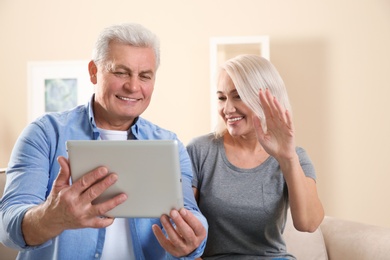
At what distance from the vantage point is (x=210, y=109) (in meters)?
4.09

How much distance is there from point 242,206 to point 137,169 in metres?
0.72

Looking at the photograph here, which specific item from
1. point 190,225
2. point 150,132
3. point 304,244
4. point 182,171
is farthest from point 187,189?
point 304,244

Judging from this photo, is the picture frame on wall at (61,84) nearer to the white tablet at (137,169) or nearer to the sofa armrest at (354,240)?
the sofa armrest at (354,240)

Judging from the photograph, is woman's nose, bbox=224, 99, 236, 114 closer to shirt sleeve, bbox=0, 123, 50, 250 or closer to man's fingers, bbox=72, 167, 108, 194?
shirt sleeve, bbox=0, 123, 50, 250

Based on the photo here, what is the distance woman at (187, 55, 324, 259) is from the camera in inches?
76.9

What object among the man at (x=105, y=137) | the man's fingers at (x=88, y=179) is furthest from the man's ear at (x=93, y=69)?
the man's fingers at (x=88, y=179)

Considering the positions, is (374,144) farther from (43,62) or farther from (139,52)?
(139,52)

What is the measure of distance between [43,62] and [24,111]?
15.4 inches

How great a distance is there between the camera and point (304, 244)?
2.27 meters

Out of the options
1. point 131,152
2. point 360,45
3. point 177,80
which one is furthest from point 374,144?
point 131,152

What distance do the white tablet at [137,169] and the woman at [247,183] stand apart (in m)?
0.61

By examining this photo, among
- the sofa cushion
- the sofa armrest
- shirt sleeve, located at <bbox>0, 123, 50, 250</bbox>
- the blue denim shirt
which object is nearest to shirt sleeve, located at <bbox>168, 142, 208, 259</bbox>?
the blue denim shirt

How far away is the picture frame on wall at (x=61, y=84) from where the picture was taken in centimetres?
414

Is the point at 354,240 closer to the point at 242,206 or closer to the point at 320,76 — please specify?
the point at 242,206
